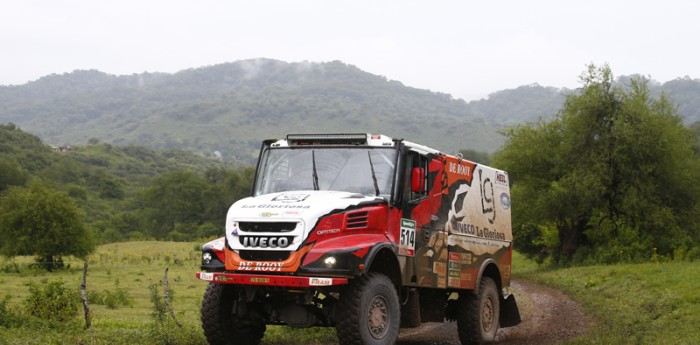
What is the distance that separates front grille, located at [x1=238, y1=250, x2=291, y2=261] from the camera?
10500mm

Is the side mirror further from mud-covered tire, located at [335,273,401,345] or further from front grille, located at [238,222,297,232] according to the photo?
front grille, located at [238,222,297,232]

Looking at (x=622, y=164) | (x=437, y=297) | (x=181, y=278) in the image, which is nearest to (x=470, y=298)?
(x=437, y=297)

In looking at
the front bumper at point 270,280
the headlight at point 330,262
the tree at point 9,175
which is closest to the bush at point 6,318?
the front bumper at point 270,280

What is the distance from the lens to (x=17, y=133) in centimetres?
19912

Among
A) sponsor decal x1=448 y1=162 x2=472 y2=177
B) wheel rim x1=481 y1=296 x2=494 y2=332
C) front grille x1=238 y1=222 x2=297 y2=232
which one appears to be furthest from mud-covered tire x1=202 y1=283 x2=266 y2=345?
wheel rim x1=481 y1=296 x2=494 y2=332

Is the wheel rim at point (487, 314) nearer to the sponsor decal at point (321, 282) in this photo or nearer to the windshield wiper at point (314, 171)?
the windshield wiper at point (314, 171)

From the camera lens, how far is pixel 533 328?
1681cm

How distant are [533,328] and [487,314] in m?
2.59

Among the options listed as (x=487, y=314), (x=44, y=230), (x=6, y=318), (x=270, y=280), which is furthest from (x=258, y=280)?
(x=44, y=230)

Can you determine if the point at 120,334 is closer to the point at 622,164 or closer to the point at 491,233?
the point at 491,233

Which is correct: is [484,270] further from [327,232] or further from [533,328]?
[327,232]

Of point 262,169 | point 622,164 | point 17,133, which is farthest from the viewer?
point 17,133

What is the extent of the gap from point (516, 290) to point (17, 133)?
19679 cm

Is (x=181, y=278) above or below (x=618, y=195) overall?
below
